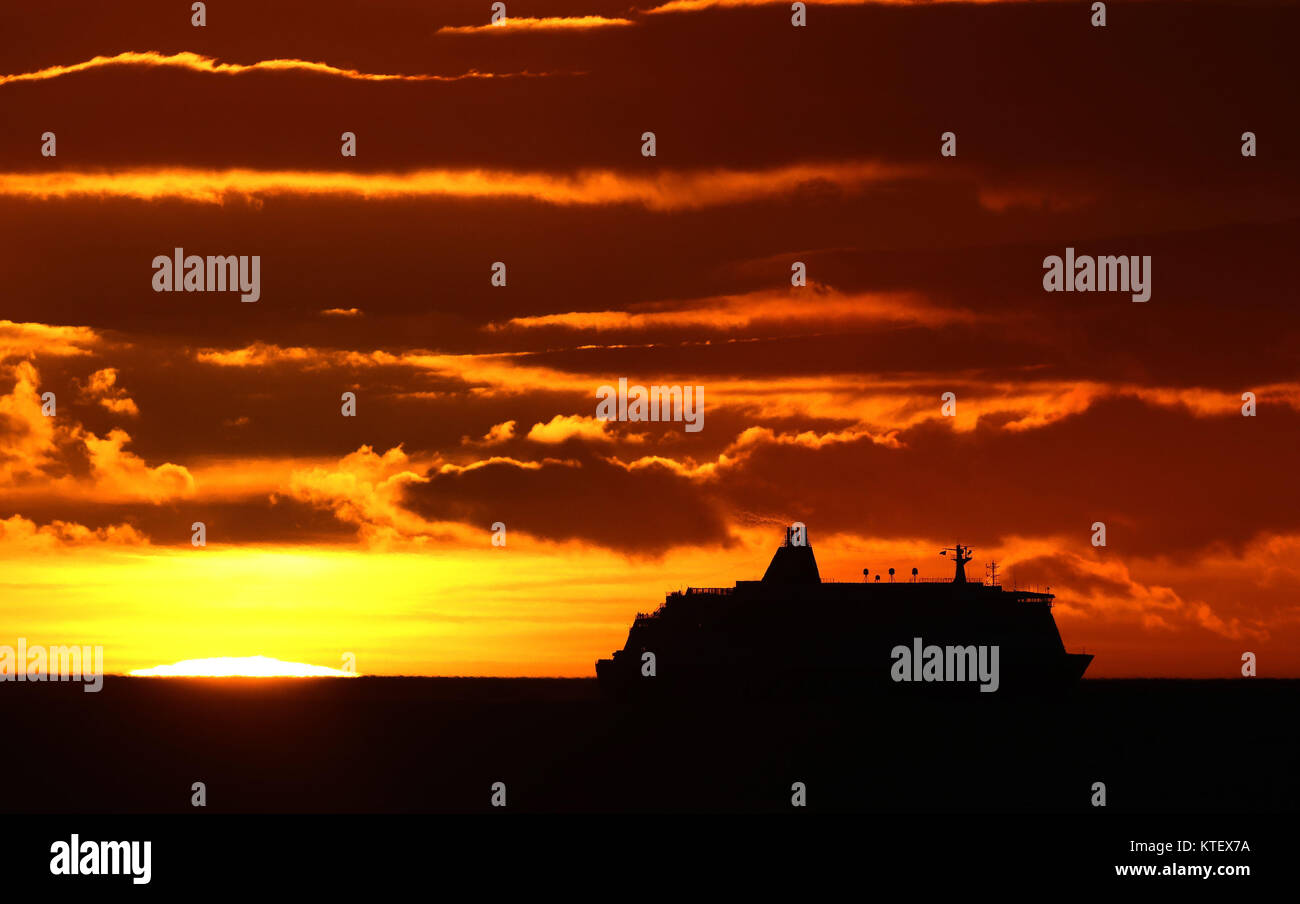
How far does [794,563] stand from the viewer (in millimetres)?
142750

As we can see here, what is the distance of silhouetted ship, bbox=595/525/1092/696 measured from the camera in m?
137

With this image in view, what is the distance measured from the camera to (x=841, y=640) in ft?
459

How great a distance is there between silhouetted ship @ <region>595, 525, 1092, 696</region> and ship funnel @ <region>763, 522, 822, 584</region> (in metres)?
1.05

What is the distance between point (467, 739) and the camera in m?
134

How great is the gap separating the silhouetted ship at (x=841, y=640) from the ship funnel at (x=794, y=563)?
1.05m

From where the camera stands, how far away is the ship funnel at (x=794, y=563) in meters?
142

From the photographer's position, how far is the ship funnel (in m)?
142

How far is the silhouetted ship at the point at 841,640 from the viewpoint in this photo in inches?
5404

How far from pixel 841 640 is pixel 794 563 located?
731cm
